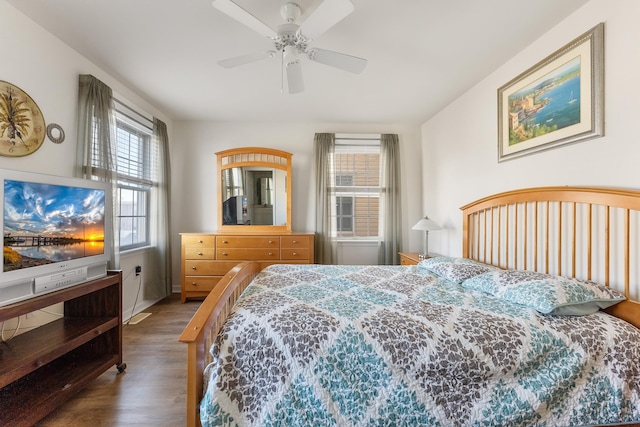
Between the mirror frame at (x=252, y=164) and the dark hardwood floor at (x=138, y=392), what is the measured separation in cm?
162

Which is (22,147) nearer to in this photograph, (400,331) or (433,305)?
(400,331)

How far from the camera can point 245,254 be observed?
3.45 meters

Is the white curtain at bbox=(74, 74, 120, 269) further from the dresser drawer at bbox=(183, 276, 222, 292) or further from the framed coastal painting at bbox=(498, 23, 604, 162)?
the framed coastal painting at bbox=(498, 23, 604, 162)

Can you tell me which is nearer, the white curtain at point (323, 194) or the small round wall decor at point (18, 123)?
the small round wall decor at point (18, 123)

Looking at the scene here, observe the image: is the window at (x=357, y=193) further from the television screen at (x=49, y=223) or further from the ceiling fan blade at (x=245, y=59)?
the television screen at (x=49, y=223)

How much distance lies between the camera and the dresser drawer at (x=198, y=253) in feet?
11.2

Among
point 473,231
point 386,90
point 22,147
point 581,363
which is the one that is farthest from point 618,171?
point 22,147

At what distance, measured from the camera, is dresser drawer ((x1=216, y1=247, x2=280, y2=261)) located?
135 inches

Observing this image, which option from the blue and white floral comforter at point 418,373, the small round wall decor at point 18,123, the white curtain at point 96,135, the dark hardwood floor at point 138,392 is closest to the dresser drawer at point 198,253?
the white curtain at point 96,135

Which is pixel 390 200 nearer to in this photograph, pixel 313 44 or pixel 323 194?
pixel 323 194

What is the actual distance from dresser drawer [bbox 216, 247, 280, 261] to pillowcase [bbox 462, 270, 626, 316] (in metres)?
2.51

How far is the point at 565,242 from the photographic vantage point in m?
1.84

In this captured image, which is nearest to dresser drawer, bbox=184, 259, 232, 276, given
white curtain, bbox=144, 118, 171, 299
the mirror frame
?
white curtain, bbox=144, 118, 171, 299

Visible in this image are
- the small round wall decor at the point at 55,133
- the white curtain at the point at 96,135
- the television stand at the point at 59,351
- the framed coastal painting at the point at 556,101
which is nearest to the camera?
the television stand at the point at 59,351
